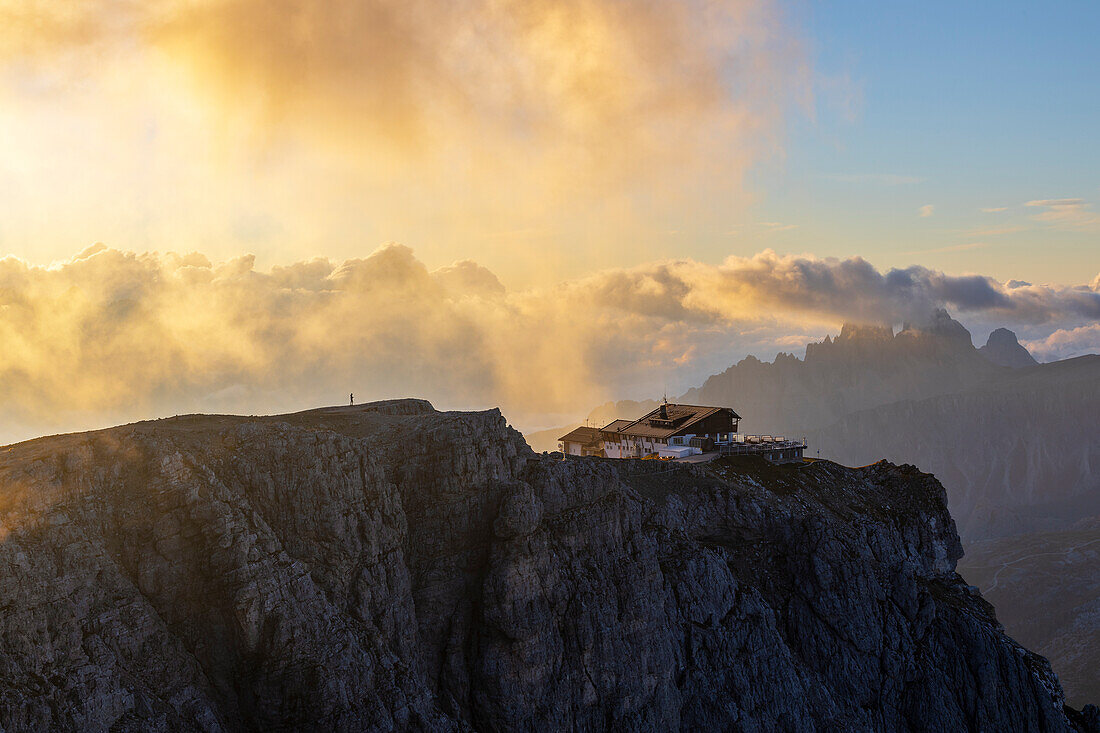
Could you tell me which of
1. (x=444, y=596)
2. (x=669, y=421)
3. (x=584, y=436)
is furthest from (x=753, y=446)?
(x=444, y=596)

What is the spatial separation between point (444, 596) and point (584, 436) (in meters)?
75.9

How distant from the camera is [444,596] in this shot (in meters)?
68.0

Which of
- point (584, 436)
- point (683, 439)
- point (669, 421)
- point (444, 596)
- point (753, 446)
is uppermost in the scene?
point (669, 421)

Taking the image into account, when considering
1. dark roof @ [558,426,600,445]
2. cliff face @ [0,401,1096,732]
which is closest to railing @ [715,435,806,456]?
cliff face @ [0,401,1096,732]

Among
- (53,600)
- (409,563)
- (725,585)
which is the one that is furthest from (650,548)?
→ (53,600)

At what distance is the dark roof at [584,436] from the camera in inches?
5522

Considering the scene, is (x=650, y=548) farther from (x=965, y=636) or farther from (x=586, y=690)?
(x=965, y=636)

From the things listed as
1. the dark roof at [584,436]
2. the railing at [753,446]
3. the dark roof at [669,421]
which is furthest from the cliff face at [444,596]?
the dark roof at [584,436]

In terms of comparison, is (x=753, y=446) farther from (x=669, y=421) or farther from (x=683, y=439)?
(x=669, y=421)

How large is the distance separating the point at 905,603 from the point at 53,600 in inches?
3460

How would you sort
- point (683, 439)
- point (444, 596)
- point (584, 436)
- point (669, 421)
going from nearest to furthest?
point (444, 596) < point (683, 439) < point (669, 421) < point (584, 436)

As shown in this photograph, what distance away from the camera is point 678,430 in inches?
5000

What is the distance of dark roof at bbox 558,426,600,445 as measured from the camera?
140250 millimetres

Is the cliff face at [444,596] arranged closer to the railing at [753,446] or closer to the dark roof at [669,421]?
the railing at [753,446]
